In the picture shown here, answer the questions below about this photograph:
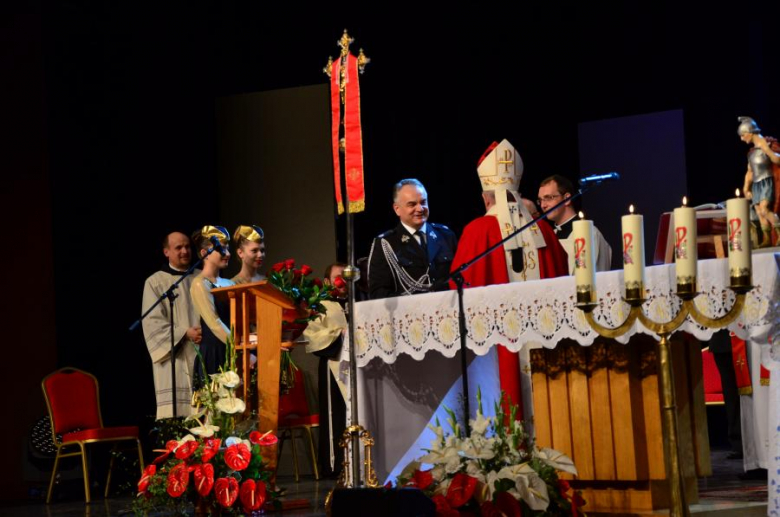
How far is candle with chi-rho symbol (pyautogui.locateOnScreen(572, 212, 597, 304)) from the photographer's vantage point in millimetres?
3213

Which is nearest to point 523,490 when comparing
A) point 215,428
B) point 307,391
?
point 215,428

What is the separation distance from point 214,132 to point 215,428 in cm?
454

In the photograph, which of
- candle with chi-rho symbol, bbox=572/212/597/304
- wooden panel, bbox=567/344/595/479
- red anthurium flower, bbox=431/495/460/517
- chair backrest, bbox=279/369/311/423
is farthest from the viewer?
chair backrest, bbox=279/369/311/423

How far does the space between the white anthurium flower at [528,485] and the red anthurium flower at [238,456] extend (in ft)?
6.27

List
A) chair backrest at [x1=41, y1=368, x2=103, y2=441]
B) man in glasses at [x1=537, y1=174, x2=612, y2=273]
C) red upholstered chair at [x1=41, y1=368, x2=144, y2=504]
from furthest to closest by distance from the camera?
chair backrest at [x1=41, y1=368, x2=103, y2=441] < red upholstered chair at [x1=41, y1=368, x2=144, y2=504] < man in glasses at [x1=537, y1=174, x2=612, y2=273]

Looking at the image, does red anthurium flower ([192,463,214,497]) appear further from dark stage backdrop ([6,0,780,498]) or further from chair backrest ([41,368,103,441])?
dark stage backdrop ([6,0,780,498])

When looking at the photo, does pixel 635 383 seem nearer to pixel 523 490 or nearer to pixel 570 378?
pixel 570 378

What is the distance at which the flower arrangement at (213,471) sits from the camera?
551 cm

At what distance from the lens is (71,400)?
8086 mm

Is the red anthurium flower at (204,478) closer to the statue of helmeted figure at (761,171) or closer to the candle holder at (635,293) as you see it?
the statue of helmeted figure at (761,171)

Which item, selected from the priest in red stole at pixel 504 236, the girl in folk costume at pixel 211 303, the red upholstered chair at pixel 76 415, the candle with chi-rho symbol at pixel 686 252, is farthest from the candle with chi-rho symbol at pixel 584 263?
the red upholstered chair at pixel 76 415

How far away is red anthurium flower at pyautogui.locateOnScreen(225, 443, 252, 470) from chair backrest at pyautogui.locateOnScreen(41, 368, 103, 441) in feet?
9.53

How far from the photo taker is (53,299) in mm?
8758

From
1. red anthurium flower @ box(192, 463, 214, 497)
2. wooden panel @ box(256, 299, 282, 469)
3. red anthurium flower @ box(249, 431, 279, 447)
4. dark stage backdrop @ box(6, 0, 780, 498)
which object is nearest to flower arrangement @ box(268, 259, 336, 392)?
wooden panel @ box(256, 299, 282, 469)
